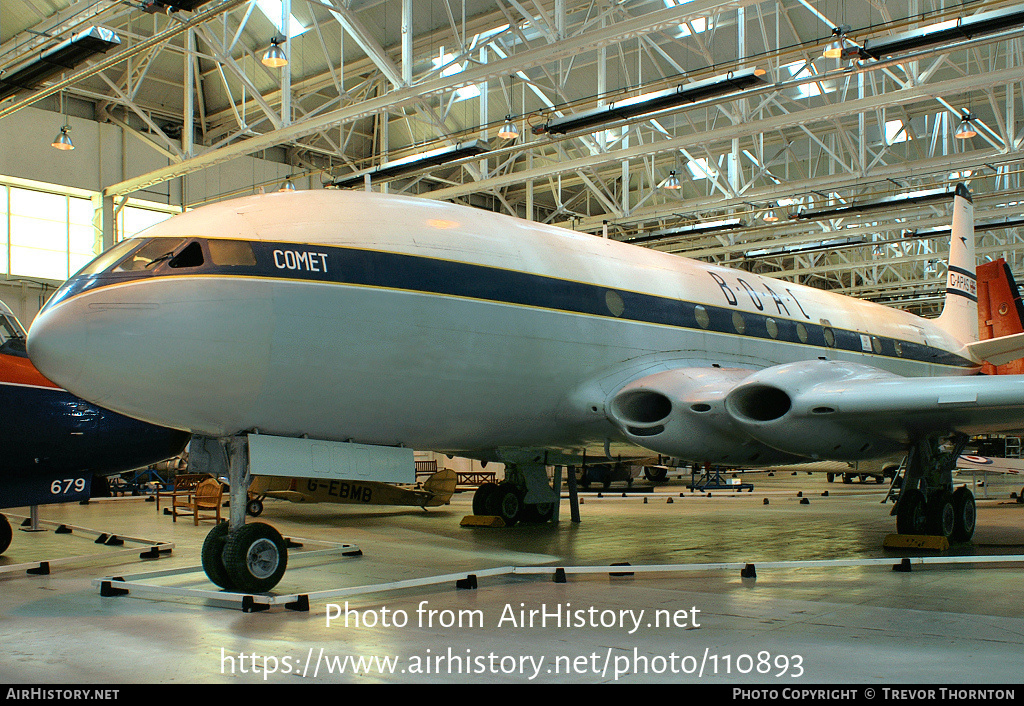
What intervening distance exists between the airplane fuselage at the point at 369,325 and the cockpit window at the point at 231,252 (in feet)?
0.04

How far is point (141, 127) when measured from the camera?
2473 centimetres

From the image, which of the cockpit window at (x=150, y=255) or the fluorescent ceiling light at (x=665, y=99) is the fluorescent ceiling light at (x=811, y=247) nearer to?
the fluorescent ceiling light at (x=665, y=99)

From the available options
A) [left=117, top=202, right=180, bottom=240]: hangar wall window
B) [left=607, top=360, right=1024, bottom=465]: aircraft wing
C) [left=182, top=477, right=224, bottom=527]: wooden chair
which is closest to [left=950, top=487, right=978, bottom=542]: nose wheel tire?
[left=607, top=360, right=1024, bottom=465]: aircraft wing

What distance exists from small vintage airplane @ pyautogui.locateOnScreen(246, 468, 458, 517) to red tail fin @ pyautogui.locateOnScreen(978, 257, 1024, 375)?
11679 millimetres

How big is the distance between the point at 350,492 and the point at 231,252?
898 cm

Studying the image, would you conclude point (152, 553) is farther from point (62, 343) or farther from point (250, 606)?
point (62, 343)

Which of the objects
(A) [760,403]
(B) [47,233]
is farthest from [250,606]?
(B) [47,233]

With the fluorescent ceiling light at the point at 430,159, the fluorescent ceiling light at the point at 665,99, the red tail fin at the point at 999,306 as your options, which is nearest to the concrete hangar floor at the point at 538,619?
the fluorescent ceiling light at the point at 665,99

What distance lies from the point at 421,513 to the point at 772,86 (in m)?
9.25

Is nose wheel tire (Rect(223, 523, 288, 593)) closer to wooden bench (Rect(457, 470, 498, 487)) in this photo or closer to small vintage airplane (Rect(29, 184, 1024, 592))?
small vintage airplane (Rect(29, 184, 1024, 592))

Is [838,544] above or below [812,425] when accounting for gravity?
below

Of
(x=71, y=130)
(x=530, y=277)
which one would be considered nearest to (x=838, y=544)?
(x=530, y=277)

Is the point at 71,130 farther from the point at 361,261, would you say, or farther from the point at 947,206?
the point at 947,206
